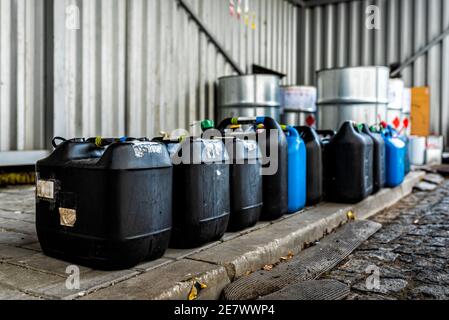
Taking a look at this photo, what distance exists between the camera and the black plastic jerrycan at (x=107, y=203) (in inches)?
68.7

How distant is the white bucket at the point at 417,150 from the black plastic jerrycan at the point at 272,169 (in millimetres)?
5887

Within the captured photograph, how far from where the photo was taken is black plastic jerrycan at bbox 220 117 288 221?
2.97 m

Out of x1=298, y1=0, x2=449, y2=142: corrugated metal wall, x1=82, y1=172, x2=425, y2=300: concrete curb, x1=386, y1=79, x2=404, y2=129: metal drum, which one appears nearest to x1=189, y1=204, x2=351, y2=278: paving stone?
x1=82, y1=172, x2=425, y2=300: concrete curb

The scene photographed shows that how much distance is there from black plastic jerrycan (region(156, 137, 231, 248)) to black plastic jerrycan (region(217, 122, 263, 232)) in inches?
11.9

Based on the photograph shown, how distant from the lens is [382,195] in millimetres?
4484

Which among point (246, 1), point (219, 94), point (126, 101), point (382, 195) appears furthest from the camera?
point (246, 1)

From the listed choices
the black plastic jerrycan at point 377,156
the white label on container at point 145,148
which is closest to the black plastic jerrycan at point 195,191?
the white label on container at point 145,148

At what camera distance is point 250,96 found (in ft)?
20.2

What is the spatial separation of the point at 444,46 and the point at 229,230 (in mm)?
7873

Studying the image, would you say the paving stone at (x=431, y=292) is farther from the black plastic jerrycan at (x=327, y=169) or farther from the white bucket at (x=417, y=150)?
the white bucket at (x=417, y=150)

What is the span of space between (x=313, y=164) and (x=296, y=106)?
139 inches

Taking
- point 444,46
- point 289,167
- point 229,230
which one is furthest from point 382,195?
point 444,46

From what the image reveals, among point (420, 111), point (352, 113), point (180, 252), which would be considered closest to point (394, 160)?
point (352, 113)
